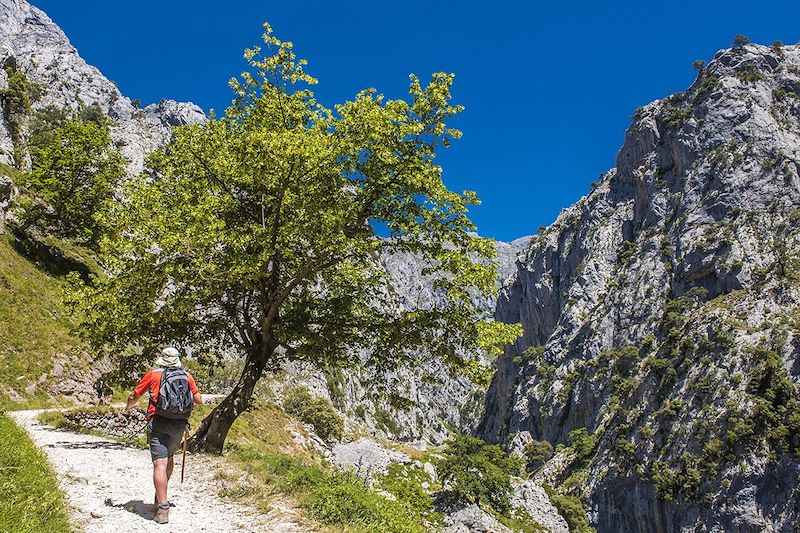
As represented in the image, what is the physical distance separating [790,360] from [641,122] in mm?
106020

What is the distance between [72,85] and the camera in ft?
523

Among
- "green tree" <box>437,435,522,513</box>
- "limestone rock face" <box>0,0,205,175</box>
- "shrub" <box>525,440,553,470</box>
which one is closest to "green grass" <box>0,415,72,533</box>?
"green tree" <box>437,435,522,513</box>

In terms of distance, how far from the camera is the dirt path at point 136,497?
25.0ft

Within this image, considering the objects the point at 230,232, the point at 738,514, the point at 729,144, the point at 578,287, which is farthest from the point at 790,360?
the point at 230,232

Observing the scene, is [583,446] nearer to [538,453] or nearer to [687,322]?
[538,453]

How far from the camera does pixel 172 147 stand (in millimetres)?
15750

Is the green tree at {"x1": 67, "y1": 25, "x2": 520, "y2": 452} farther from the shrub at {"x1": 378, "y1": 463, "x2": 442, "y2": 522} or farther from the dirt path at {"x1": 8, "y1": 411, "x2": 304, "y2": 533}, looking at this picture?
the shrub at {"x1": 378, "y1": 463, "x2": 442, "y2": 522}

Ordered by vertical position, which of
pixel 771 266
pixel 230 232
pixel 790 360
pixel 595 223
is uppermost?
pixel 595 223

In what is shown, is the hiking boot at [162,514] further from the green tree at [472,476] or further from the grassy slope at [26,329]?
the green tree at [472,476]

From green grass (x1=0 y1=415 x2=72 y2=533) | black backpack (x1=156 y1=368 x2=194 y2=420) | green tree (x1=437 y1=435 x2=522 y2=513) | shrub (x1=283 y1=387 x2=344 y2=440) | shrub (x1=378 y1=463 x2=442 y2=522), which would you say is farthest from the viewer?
shrub (x1=283 y1=387 x2=344 y2=440)

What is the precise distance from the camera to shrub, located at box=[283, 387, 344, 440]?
138 feet

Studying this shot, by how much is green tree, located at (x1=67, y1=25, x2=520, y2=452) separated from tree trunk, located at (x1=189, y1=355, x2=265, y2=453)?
0.04m

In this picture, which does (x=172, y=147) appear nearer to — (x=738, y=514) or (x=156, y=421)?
(x=156, y=421)

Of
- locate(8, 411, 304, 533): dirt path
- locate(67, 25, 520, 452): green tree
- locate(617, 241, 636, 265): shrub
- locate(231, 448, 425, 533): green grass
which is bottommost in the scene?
locate(8, 411, 304, 533): dirt path
